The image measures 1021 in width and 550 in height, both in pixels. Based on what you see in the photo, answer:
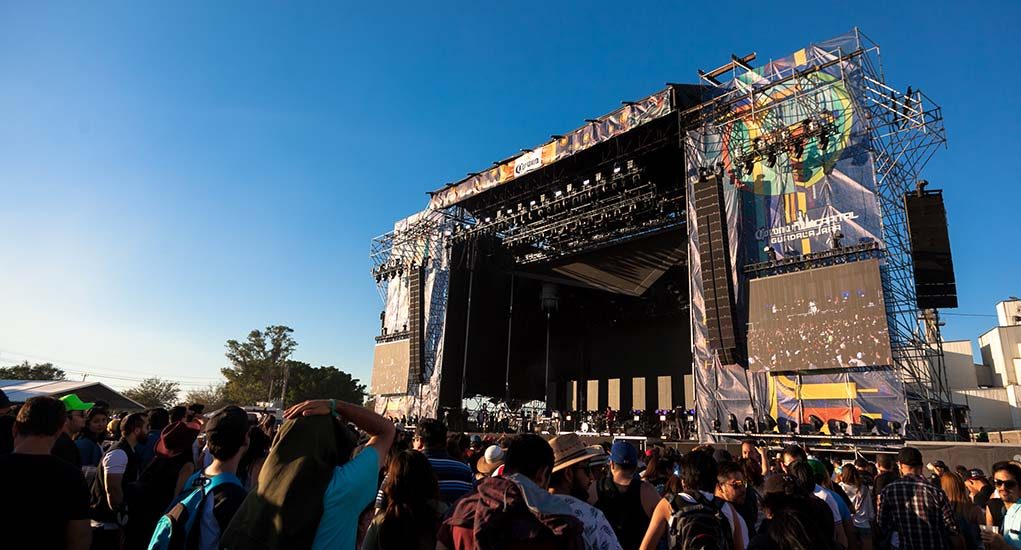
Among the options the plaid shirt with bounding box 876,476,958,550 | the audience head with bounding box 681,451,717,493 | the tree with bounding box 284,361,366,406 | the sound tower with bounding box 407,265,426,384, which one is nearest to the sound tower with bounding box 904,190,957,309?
the plaid shirt with bounding box 876,476,958,550

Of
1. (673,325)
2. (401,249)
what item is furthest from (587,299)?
(401,249)

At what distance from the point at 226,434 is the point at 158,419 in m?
2.93

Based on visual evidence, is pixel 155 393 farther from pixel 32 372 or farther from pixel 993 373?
pixel 993 373

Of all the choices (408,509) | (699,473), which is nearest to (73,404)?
(408,509)

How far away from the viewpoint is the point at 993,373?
30.1 m

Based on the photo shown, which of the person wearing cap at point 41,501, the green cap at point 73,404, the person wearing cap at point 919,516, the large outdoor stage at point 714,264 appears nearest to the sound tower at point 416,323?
the large outdoor stage at point 714,264

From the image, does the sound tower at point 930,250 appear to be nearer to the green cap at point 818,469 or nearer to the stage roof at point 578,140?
the stage roof at point 578,140

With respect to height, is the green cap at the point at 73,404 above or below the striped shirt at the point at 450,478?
above

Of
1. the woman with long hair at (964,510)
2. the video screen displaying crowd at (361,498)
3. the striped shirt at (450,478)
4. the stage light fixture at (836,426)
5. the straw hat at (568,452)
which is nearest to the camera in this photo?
the video screen displaying crowd at (361,498)

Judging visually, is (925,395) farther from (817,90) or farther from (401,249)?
(401,249)

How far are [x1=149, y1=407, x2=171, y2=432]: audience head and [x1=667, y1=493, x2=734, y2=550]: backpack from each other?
13.0 ft

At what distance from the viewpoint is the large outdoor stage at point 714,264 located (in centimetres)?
1272

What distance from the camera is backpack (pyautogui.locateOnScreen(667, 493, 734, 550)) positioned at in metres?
2.34

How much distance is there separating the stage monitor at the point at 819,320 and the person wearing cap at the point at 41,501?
13.9m
